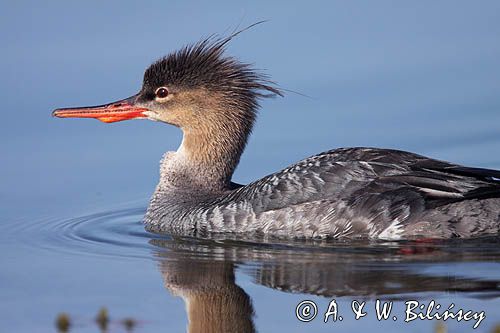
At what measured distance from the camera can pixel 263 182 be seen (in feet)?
40.2

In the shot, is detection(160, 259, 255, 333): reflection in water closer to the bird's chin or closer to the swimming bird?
the swimming bird

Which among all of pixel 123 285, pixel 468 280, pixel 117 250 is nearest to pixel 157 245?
pixel 117 250

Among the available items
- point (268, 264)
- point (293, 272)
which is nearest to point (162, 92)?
point (268, 264)

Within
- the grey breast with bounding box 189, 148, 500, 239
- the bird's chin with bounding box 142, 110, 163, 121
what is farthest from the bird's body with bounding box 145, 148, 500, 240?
the bird's chin with bounding box 142, 110, 163, 121

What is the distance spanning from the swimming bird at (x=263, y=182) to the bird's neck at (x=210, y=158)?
1cm

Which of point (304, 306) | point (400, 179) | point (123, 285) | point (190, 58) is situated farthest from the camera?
point (190, 58)

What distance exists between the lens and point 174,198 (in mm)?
12977

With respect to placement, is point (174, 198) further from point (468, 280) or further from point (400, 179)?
point (468, 280)

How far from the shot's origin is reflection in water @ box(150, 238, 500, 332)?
9.74 meters

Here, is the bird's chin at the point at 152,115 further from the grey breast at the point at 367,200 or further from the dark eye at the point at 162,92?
the grey breast at the point at 367,200

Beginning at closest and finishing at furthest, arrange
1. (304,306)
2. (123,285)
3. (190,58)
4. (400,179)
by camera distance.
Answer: (304,306) → (123,285) → (400,179) → (190,58)

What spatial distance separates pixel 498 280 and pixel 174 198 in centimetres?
415

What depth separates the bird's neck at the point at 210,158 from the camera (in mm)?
13062

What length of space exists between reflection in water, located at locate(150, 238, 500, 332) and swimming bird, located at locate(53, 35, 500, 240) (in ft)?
0.94
